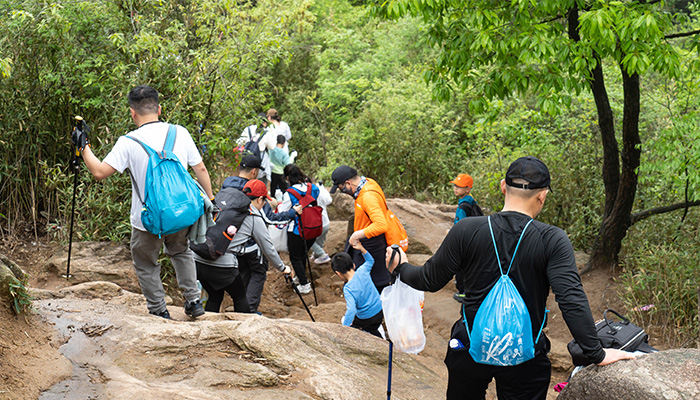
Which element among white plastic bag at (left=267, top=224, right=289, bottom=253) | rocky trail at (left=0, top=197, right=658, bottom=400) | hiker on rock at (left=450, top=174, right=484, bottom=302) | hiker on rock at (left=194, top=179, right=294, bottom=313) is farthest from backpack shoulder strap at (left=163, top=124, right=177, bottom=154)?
hiker on rock at (left=450, top=174, right=484, bottom=302)

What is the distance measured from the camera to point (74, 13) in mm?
7496

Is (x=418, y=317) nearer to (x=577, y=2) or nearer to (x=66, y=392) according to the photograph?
(x=66, y=392)

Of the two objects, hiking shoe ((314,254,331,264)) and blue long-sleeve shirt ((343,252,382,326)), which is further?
hiking shoe ((314,254,331,264))

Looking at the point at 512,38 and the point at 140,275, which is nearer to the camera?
the point at 140,275

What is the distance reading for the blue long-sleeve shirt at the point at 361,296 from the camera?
5332mm


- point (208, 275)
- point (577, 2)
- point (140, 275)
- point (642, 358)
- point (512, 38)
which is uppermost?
point (577, 2)

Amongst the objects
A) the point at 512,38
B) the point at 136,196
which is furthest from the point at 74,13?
the point at 512,38

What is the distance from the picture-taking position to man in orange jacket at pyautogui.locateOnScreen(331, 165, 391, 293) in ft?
19.2

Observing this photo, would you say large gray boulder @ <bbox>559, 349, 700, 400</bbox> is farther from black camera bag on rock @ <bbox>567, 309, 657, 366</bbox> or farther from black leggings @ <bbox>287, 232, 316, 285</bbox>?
black leggings @ <bbox>287, 232, 316, 285</bbox>

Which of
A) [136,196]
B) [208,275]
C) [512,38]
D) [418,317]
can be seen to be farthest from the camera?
[512,38]

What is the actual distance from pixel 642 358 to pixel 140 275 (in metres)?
3.55

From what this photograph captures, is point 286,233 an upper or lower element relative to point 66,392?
lower

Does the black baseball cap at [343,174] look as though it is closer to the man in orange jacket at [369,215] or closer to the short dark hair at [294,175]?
the man in orange jacket at [369,215]

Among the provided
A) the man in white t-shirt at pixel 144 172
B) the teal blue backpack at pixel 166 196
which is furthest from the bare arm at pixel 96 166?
the teal blue backpack at pixel 166 196
